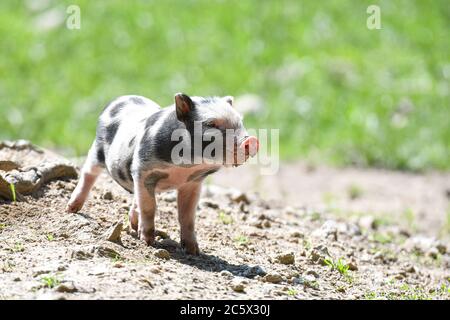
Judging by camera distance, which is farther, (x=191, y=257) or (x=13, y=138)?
(x=13, y=138)

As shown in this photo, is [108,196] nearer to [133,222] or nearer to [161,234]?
[133,222]

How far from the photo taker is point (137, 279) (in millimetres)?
5355

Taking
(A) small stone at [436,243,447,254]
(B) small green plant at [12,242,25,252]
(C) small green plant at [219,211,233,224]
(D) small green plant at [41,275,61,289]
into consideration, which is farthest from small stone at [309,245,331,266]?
(D) small green plant at [41,275,61,289]

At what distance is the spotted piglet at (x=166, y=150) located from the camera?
18.9 feet

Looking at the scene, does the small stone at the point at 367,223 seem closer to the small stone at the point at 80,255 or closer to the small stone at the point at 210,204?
the small stone at the point at 210,204

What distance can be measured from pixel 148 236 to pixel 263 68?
30.7 feet

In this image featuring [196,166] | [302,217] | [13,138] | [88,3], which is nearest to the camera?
[196,166]

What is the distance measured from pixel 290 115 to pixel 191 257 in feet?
26.8

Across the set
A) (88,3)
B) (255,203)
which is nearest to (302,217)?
(255,203)

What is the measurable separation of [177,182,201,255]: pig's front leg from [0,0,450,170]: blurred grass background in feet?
21.4

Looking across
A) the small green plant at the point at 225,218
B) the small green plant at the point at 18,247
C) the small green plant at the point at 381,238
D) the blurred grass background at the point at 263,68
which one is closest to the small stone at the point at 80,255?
the small green plant at the point at 18,247

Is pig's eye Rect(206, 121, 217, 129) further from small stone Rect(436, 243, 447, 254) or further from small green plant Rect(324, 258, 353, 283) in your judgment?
small stone Rect(436, 243, 447, 254)

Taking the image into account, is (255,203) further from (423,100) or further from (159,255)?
(423,100)

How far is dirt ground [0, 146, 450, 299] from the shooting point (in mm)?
5383
